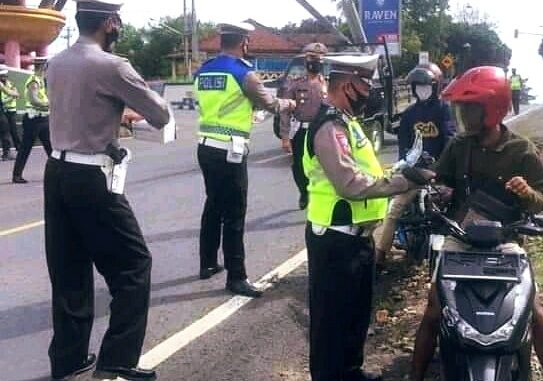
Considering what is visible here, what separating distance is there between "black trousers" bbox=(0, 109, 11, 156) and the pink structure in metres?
8.66

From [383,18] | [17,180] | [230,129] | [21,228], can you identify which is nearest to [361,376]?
[230,129]

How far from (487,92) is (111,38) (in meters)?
2.07

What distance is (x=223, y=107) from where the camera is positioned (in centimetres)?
749

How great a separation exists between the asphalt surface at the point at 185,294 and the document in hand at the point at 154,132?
1389mm

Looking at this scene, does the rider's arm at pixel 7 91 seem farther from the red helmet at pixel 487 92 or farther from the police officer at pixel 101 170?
the red helmet at pixel 487 92

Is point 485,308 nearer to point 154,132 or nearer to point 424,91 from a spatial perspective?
point 154,132

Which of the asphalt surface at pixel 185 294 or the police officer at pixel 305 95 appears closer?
the asphalt surface at pixel 185 294

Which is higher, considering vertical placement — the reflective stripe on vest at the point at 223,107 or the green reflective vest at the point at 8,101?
the reflective stripe on vest at the point at 223,107

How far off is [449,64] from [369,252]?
2292 centimetres

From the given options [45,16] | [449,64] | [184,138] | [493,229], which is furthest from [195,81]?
[45,16]

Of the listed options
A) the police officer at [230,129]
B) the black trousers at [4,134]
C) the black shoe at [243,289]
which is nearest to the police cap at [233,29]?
the police officer at [230,129]

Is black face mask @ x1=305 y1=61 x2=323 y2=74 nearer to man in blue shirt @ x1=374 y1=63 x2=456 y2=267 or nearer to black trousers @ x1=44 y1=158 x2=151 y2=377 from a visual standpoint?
man in blue shirt @ x1=374 y1=63 x2=456 y2=267

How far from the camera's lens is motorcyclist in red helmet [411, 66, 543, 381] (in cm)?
452

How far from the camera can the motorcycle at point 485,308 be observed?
3836 mm
